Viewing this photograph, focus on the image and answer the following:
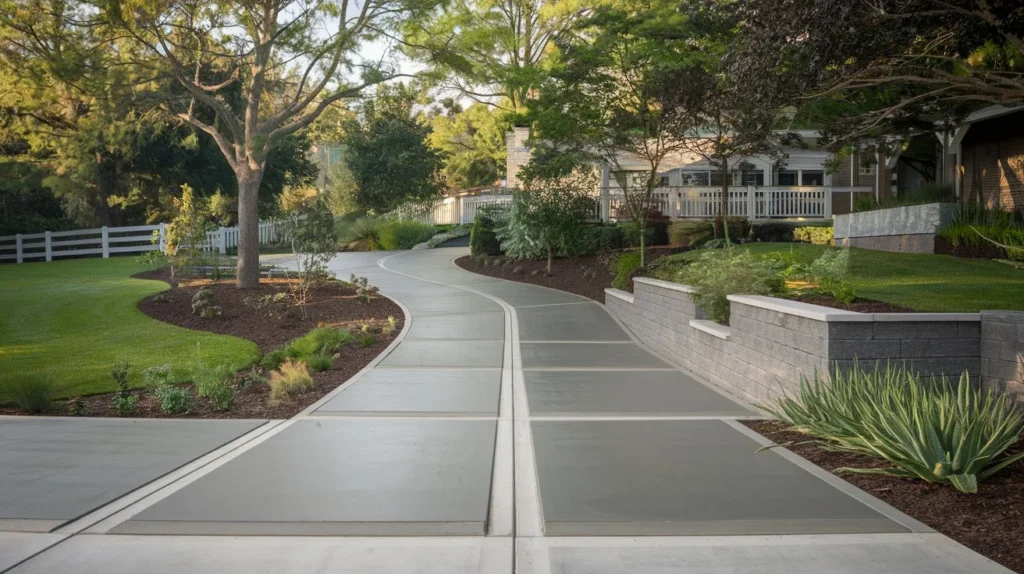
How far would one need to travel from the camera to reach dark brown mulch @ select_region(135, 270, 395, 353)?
1559 centimetres

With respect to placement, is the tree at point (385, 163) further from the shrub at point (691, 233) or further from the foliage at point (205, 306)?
the foliage at point (205, 306)

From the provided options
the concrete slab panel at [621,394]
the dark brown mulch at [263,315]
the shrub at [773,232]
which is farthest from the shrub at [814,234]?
the concrete slab panel at [621,394]

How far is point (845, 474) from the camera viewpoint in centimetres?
657

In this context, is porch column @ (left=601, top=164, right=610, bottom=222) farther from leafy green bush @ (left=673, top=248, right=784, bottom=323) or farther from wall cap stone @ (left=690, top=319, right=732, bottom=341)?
wall cap stone @ (left=690, top=319, right=732, bottom=341)

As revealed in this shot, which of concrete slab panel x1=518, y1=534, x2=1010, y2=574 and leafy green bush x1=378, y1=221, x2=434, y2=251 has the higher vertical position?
leafy green bush x1=378, y1=221, x2=434, y2=251

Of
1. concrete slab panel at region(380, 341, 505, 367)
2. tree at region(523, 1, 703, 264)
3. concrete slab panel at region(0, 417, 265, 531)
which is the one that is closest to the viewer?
concrete slab panel at region(0, 417, 265, 531)

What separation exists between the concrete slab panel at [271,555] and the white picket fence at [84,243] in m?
29.7

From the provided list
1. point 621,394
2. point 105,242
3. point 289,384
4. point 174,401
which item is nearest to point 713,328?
point 621,394

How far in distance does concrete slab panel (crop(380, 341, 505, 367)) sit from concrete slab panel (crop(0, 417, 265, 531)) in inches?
159

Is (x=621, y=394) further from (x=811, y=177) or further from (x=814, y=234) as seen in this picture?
(x=811, y=177)

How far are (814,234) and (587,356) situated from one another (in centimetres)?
1340

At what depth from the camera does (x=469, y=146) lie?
62.9m

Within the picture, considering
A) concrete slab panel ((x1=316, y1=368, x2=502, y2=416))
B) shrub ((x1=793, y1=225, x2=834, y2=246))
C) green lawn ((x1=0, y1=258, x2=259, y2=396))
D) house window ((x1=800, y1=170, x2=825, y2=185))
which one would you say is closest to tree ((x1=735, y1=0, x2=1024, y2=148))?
concrete slab panel ((x1=316, y1=368, x2=502, y2=416))

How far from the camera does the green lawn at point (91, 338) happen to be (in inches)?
467
